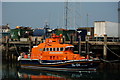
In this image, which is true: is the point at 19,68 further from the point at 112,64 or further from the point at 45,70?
the point at 112,64

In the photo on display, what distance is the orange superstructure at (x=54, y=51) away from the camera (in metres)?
29.1

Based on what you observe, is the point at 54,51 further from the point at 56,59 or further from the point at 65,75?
the point at 65,75

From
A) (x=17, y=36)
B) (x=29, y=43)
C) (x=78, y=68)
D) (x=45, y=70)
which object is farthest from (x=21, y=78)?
(x=17, y=36)

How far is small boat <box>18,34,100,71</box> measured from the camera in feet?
92.2

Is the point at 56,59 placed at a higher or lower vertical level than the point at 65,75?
higher

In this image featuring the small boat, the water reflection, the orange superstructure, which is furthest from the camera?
the orange superstructure

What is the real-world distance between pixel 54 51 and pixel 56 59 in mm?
1067

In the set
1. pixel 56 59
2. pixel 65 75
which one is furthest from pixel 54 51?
pixel 65 75

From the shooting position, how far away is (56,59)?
29.5m

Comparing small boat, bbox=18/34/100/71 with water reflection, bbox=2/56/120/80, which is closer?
water reflection, bbox=2/56/120/80

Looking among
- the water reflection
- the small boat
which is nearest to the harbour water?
the water reflection

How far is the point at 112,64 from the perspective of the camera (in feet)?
100

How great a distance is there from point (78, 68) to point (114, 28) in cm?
1395

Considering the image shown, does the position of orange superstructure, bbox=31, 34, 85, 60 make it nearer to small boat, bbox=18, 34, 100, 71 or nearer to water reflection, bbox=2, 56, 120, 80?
small boat, bbox=18, 34, 100, 71
